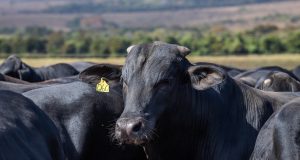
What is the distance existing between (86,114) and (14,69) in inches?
407

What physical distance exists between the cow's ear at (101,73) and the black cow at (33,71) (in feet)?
32.4

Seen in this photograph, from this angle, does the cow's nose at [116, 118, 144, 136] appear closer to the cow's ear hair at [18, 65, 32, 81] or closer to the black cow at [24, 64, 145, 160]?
the black cow at [24, 64, 145, 160]

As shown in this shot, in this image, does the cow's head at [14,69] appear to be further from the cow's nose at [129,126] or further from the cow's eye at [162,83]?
the cow's nose at [129,126]

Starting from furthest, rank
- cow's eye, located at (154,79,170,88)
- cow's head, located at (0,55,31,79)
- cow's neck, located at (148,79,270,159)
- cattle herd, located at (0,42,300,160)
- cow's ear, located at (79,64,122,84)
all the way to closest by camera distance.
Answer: cow's head, located at (0,55,31,79) < cow's ear, located at (79,64,122,84) < cow's neck, located at (148,79,270,159) < cow's eye, located at (154,79,170,88) < cattle herd, located at (0,42,300,160)

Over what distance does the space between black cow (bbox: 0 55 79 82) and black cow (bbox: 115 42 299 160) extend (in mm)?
10151

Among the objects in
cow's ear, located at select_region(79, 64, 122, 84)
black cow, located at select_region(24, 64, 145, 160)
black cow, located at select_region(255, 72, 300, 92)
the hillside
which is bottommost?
the hillside

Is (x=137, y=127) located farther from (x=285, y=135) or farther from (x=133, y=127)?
(x=285, y=135)

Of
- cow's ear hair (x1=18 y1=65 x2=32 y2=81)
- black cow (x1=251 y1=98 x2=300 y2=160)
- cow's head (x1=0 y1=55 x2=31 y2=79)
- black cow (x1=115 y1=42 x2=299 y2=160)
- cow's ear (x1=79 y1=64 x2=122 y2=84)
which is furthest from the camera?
cow's head (x1=0 y1=55 x2=31 y2=79)

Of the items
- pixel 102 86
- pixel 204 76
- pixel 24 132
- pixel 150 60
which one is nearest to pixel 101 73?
pixel 102 86

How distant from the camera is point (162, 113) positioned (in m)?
7.36

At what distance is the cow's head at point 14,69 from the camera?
18.3 meters

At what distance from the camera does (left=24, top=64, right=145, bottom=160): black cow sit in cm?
830

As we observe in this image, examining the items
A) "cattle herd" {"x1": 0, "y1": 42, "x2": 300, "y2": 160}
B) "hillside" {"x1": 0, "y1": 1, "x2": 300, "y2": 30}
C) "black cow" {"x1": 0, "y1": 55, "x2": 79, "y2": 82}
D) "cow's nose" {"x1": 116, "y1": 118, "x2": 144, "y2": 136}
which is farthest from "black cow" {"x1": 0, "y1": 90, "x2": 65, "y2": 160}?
"hillside" {"x1": 0, "y1": 1, "x2": 300, "y2": 30}

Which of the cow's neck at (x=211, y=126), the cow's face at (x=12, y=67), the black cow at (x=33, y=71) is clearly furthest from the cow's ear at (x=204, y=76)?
the cow's face at (x=12, y=67)
